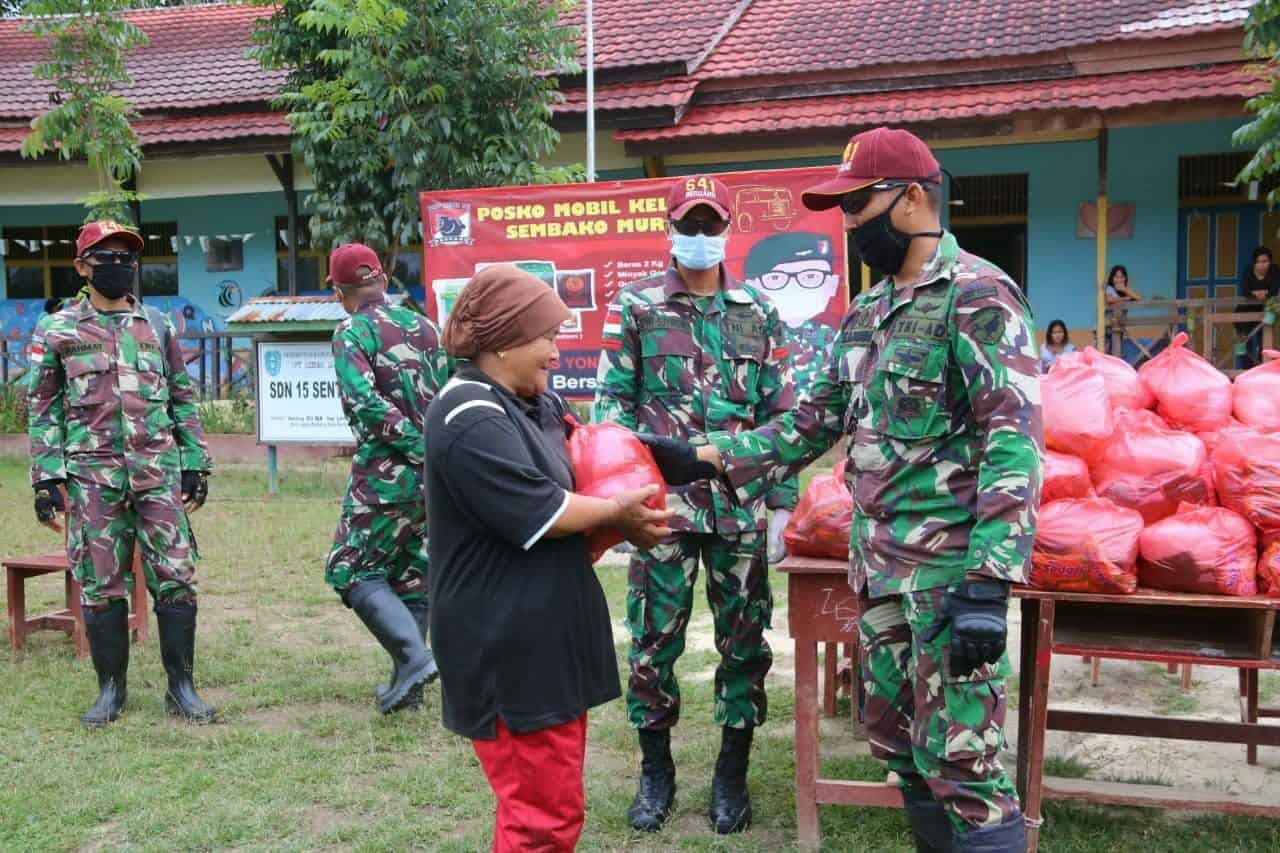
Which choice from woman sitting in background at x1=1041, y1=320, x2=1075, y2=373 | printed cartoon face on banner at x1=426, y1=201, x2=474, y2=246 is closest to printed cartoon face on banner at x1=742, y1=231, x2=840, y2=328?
printed cartoon face on banner at x1=426, y1=201, x2=474, y2=246

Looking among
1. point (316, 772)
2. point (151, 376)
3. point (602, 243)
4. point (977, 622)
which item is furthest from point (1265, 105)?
point (316, 772)

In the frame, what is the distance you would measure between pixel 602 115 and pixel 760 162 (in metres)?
1.88

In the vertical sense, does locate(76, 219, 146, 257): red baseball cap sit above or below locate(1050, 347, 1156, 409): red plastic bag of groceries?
above

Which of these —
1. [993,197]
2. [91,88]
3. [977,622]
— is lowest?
[977,622]

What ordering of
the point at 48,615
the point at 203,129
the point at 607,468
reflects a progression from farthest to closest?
1. the point at 203,129
2. the point at 48,615
3. the point at 607,468

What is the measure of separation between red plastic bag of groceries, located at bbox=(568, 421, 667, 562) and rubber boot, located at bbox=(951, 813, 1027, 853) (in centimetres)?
110

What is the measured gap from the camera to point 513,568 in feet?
8.68

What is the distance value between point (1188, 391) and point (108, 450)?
4216mm

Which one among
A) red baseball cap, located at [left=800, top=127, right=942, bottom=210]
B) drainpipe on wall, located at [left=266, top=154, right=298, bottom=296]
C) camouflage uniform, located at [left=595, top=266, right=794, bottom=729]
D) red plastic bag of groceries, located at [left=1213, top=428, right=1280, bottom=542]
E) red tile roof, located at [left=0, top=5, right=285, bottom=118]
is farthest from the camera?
red tile roof, located at [left=0, top=5, right=285, bottom=118]

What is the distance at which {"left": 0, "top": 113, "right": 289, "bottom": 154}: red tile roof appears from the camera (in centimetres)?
1361

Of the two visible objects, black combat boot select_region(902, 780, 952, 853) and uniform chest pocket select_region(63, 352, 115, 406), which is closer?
black combat boot select_region(902, 780, 952, 853)

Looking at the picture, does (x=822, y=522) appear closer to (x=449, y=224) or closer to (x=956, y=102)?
(x=449, y=224)

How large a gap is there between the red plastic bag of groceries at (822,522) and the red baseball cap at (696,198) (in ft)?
3.22

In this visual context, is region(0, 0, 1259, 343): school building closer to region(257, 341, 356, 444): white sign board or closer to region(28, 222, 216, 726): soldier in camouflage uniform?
region(257, 341, 356, 444): white sign board
